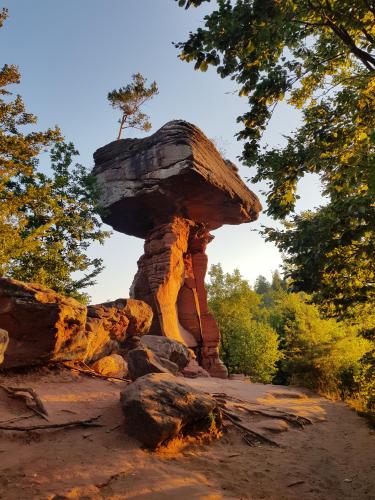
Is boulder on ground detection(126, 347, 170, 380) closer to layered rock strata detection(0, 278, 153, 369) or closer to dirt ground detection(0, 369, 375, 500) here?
dirt ground detection(0, 369, 375, 500)

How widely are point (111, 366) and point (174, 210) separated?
12.7m

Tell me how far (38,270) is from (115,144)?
37.5 ft

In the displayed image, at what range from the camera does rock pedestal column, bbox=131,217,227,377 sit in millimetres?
19828

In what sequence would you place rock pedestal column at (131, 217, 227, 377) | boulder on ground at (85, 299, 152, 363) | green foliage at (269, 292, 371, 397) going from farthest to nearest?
rock pedestal column at (131, 217, 227, 377)
green foliage at (269, 292, 371, 397)
boulder on ground at (85, 299, 152, 363)

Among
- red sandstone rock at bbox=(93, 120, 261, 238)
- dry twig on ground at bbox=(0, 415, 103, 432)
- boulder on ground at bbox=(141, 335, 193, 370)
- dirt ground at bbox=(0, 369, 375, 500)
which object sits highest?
red sandstone rock at bbox=(93, 120, 261, 238)

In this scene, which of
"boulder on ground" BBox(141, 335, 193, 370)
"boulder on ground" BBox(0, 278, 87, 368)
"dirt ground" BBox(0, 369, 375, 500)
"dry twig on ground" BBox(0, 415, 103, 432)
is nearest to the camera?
"dirt ground" BBox(0, 369, 375, 500)

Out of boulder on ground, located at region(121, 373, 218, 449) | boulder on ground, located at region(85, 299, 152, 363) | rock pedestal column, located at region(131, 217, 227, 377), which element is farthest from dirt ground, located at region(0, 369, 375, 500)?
rock pedestal column, located at region(131, 217, 227, 377)

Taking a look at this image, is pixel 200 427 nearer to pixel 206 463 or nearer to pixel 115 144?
pixel 206 463

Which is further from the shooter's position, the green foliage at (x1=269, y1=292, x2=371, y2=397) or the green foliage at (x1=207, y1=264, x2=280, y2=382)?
the green foliage at (x1=207, y1=264, x2=280, y2=382)

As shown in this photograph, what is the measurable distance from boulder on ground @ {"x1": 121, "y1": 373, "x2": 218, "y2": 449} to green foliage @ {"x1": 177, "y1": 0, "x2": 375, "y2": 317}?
346cm

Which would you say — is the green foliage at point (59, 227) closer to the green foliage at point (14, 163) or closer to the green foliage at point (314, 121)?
the green foliage at point (14, 163)

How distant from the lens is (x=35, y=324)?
7.99 meters

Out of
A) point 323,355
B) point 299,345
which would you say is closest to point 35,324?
point 323,355

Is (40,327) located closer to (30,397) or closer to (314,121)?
(30,397)
